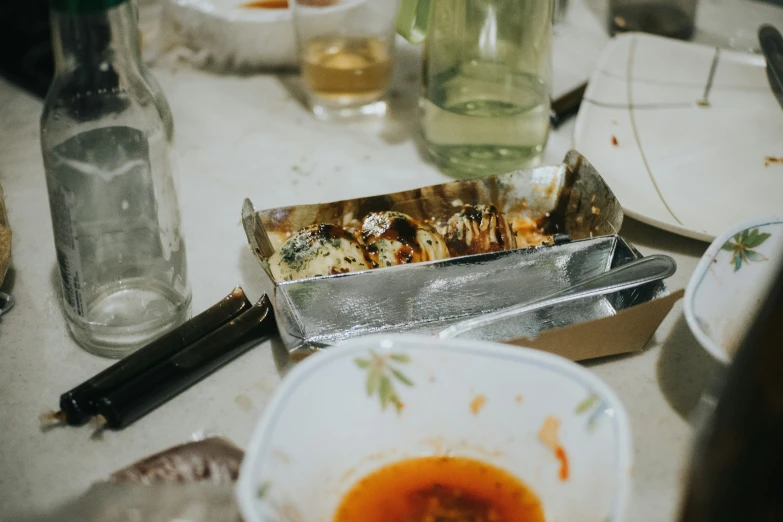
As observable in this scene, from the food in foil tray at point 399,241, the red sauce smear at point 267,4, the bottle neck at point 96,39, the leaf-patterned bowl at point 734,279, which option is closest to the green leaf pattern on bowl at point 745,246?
the leaf-patterned bowl at point 734,279

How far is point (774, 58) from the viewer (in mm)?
930

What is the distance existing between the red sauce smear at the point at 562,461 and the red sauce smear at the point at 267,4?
85cm

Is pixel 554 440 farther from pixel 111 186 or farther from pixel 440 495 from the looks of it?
pixel 111 186

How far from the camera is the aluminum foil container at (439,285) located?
0.57 metres

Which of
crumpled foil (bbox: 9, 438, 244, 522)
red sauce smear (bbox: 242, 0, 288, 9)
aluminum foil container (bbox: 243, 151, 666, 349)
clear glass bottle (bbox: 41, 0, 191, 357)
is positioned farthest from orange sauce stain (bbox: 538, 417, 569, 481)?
red sauce smear (bbox: 242, 0, 288, 9)

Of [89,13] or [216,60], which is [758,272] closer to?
[89,13]

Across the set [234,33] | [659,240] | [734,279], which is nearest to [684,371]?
[734,279]

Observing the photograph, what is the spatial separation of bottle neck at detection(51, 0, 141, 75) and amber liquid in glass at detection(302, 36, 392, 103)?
423mm

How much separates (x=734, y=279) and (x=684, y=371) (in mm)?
87

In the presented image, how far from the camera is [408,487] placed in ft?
1.56

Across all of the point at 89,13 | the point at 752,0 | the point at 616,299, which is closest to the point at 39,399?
the point at 89,13

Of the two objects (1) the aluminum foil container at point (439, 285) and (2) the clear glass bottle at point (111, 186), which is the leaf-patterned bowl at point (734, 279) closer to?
(1) the aluminum foil container at point (439, 285)

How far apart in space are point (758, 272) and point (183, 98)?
0.77m

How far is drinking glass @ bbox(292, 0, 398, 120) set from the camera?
0.94 meters
